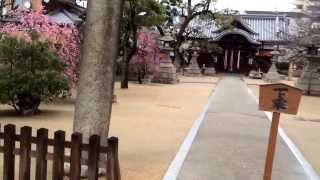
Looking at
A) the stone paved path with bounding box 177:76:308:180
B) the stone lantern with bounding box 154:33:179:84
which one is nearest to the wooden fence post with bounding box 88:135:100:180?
the stone paved path with bounding box 177:76:308:180

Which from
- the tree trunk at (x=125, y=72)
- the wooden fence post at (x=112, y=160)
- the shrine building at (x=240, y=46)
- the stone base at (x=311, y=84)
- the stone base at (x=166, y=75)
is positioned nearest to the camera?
the wooden fence post at (x=112, y=160)

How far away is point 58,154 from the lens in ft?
19.4

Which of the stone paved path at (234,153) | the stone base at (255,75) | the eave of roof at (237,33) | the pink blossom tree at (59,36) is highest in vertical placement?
the eave of roof at (237,33)

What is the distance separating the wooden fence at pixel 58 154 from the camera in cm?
575

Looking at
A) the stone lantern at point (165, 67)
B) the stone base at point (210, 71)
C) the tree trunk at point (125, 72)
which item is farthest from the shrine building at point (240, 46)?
the tree trunk at point (125, 72)

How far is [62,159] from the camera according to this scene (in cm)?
598

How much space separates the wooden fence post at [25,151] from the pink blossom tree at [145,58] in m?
26.7

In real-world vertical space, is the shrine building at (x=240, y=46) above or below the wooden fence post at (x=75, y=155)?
above

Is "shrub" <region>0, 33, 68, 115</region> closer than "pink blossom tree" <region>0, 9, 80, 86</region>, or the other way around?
"shrub" <region>0, 33, 68, 115</region>

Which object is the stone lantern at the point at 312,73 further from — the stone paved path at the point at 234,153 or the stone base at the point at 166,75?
the stone paved path at the point at 234,153

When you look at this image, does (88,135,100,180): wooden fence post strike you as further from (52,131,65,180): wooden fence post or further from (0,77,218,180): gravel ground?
(0,77,218,180): gravel ground

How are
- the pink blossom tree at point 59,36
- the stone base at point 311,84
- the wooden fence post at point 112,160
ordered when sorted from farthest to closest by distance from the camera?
the stone base at point 311,84 < the pink blossom tree at point 59,36 < the wooden fence post at point 112,160

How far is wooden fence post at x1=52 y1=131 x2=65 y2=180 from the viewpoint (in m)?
5.86

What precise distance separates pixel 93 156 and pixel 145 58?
2811 centimetres
